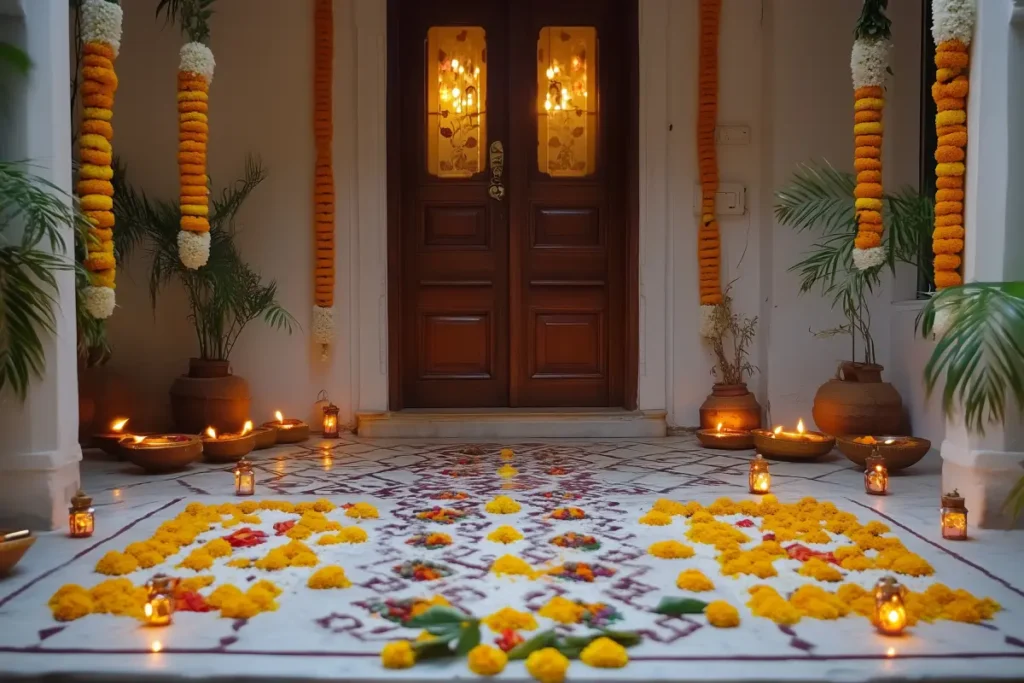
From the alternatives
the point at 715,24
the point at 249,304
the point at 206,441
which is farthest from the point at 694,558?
the point at 715,24

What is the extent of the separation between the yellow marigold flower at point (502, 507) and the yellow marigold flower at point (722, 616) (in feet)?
4.29

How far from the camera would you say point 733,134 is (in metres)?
5.60

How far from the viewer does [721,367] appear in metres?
5.61

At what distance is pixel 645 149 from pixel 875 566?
136 inches

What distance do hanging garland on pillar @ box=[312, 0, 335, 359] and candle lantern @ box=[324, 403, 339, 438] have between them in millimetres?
418

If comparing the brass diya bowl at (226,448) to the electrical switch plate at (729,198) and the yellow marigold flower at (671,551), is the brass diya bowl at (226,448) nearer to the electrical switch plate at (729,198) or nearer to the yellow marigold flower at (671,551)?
the yellow marigold flower at (671,551)

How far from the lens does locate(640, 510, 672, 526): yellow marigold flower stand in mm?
3291

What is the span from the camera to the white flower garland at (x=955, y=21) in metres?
3.26

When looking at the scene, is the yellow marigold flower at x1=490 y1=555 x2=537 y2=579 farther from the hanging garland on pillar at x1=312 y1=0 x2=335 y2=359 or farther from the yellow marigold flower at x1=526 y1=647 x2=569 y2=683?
the hanging garland on pillar at x1=312 y1=0 x2=335 y2=359

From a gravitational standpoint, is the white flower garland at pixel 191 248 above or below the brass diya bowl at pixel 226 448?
above

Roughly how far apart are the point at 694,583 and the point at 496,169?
3.83m

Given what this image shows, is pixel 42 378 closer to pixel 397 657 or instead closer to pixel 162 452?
pixel 162 452

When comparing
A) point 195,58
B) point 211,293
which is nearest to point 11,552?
point 195,58

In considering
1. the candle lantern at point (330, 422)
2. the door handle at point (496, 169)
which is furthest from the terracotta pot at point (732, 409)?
the candle lantern at point (330, 422)
